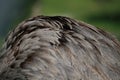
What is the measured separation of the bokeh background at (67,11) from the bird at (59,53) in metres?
1.97

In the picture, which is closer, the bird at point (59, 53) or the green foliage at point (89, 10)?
the bird at point (59, 53)

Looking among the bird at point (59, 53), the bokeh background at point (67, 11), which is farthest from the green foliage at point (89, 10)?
the bird at point (59, 53)

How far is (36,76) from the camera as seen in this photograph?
176 cm

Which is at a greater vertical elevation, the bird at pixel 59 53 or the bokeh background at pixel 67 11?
the bird at pixel 59 53

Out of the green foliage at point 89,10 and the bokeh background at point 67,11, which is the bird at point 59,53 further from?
the green foliage at point 89,10

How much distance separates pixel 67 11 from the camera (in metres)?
4.23

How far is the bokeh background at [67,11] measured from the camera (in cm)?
408

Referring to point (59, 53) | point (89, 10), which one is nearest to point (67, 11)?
point (89, 10)

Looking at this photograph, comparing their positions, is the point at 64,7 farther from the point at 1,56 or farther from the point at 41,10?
the point at 1,56

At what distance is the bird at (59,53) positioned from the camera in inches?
69.2

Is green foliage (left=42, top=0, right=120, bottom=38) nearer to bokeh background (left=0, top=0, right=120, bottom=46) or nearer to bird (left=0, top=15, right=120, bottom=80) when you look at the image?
bokeh background (left=0, top=0, right=120, bottom=46)

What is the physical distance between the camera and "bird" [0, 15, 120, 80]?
5.77ft

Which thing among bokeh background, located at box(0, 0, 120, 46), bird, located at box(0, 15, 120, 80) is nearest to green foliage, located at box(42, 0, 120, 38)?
bokeh background, located at box(0, 0, 120, 46)

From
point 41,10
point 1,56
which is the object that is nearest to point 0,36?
point 41,10
